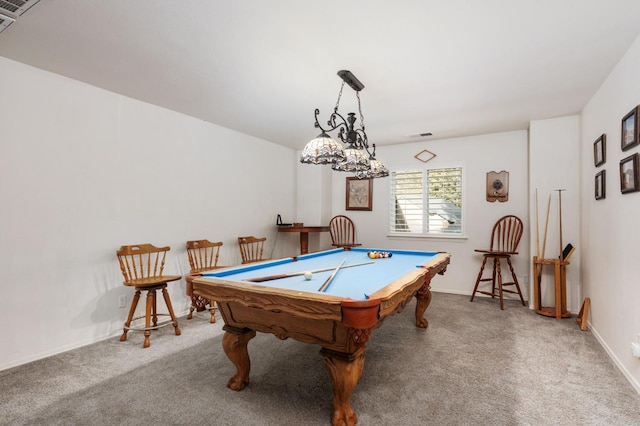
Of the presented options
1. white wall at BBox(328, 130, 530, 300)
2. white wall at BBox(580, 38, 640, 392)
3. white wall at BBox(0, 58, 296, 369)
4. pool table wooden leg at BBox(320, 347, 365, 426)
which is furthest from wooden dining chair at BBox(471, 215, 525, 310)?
white wall at BBox(0, 58, 296, 369)

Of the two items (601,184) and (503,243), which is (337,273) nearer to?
(601,184)

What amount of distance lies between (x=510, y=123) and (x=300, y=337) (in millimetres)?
4121

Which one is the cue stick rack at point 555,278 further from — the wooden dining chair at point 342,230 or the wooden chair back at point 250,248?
the wooden chair back at point 250,248

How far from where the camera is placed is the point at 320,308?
62.6 inches

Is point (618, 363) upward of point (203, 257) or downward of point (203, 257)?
downward

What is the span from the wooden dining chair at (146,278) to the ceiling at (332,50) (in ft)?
5.36

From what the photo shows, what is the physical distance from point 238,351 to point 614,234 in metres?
3.17

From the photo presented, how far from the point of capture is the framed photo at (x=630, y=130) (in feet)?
7.36

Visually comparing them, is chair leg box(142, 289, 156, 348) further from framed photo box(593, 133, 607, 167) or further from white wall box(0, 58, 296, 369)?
framed photo box(593, 133, 607, 167)

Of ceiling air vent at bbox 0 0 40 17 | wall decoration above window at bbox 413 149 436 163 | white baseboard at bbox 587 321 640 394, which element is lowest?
white baseboard at bbox 587 321 640 394

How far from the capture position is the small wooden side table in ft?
12.2

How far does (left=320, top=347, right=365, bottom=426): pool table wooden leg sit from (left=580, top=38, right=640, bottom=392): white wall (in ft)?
Result: 6.49

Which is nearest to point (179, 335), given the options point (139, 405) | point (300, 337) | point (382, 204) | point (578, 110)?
point (139, 405)

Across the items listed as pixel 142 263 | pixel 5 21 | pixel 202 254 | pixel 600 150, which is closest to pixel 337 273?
pixel 142 263
